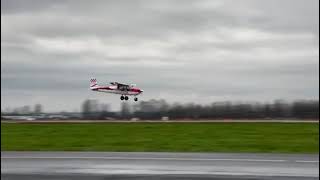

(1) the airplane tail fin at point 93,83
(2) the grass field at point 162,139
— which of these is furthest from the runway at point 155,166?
(1) the airplane tail fin at point 93,83

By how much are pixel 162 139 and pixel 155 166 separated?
12.4m

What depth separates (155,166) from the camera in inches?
634

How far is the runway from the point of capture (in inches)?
549

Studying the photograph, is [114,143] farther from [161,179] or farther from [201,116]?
[201,116]

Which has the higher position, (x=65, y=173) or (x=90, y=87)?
(x=90, y=87)

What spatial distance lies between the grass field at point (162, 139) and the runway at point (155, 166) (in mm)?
3299

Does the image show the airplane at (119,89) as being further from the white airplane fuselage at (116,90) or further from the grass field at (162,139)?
the grass field at (162,139)

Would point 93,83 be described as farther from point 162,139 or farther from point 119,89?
point 162,139

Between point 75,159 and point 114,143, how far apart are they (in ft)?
28.1

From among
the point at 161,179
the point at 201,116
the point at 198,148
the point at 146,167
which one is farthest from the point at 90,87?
the point at 198,148

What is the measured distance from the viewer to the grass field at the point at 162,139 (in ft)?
78.7

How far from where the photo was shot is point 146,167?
51.8 feet

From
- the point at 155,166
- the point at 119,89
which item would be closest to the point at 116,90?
the point at 119,89

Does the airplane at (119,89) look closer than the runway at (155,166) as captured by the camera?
Yes
